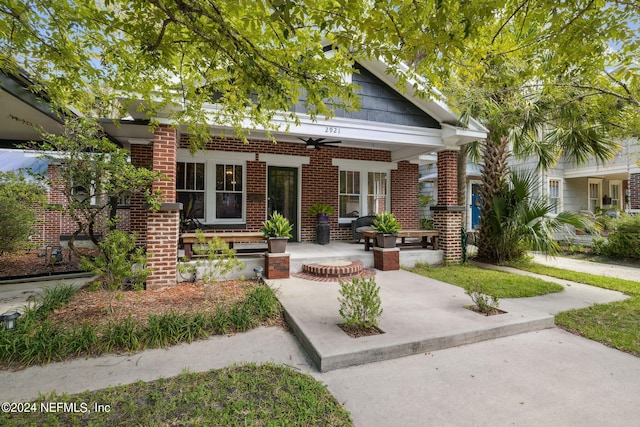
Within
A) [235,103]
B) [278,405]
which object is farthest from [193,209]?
[278,405]

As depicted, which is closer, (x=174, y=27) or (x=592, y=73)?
(x=174, y=27)

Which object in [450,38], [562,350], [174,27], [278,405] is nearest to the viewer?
[278,405]

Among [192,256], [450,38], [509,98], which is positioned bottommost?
[192,256]

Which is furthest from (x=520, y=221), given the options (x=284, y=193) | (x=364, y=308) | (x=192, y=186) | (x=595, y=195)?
(x=595, y=195)

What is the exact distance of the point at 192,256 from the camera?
640 cm

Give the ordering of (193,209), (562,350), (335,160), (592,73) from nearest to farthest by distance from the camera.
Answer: (562,350), (592,73), (193,209), (335,160)

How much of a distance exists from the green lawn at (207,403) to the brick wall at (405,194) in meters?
8.44

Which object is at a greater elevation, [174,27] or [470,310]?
[174,27]

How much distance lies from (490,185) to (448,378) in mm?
7119

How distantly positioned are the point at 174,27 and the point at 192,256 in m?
4.24

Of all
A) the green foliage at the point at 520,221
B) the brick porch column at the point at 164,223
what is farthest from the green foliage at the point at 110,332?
the green foliage at the point at 520,221

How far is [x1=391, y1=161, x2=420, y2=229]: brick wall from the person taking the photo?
10594mm

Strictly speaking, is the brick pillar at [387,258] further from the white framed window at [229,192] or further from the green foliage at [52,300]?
the green foliage at [52,300]

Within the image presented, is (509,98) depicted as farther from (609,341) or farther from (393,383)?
(393,383)
